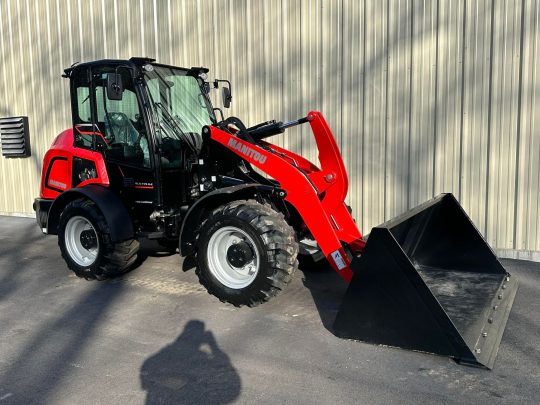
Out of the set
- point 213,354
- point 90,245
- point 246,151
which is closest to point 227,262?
point 246,151

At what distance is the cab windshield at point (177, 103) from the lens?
5613 millimetres

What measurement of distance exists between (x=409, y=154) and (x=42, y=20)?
7394 millimetres

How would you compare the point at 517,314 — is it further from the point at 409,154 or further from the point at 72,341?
the point at 72,341

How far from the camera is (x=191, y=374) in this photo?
3.65m

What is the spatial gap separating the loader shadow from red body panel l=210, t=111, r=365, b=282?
1.30m

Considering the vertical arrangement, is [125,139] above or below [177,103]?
below

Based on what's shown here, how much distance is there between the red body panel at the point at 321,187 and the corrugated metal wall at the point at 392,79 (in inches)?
91.2

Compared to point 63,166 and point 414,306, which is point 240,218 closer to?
point 414,306

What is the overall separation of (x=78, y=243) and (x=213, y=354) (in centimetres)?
279

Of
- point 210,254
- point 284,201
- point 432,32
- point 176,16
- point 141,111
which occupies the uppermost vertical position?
point 176,16

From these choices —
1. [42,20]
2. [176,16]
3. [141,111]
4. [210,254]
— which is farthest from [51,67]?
[210,254]

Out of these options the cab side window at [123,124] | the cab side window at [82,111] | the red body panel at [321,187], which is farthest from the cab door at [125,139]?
the red body panel at [321,187]

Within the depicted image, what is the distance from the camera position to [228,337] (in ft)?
14.0

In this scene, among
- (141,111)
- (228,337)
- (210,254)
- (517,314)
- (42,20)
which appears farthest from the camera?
(42,20)
